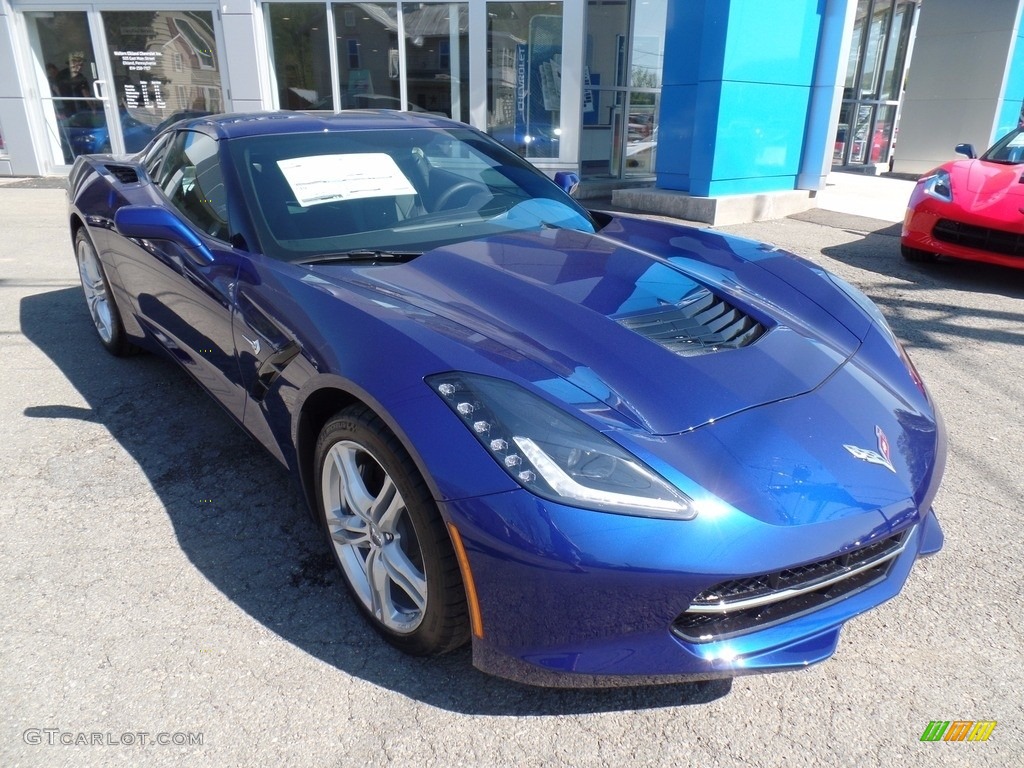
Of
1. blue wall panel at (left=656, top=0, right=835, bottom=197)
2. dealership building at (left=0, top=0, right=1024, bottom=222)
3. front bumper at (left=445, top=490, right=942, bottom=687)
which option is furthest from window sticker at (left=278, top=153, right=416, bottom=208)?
dealership building at (left=0, top=0, right=1024, bottom=222)

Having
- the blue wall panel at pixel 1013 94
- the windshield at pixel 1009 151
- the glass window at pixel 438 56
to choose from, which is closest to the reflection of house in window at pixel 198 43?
the glass window at pixel 438 56

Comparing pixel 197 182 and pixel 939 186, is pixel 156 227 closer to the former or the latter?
pixel 197 182

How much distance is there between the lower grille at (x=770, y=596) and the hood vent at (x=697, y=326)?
2.14ft

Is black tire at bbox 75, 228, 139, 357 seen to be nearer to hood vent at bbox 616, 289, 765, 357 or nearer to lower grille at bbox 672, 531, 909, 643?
hood vent at bbox 616, 289, 765, 357

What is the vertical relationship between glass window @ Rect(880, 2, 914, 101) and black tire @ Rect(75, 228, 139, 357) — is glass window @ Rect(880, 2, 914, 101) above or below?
above

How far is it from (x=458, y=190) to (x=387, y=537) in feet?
5.38

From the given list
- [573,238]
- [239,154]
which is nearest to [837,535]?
[573,238]

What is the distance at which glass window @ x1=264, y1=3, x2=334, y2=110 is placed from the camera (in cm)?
Result: 1077

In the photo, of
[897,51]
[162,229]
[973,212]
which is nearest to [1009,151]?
[973,212]

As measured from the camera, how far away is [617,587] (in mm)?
1562

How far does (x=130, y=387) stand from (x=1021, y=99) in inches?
626

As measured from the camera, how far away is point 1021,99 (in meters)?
13.8

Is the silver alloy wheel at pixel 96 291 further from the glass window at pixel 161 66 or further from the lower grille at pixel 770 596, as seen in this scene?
the glass window at pixel 161 66

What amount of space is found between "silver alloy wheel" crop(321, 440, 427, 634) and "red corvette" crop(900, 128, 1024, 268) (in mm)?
5390
